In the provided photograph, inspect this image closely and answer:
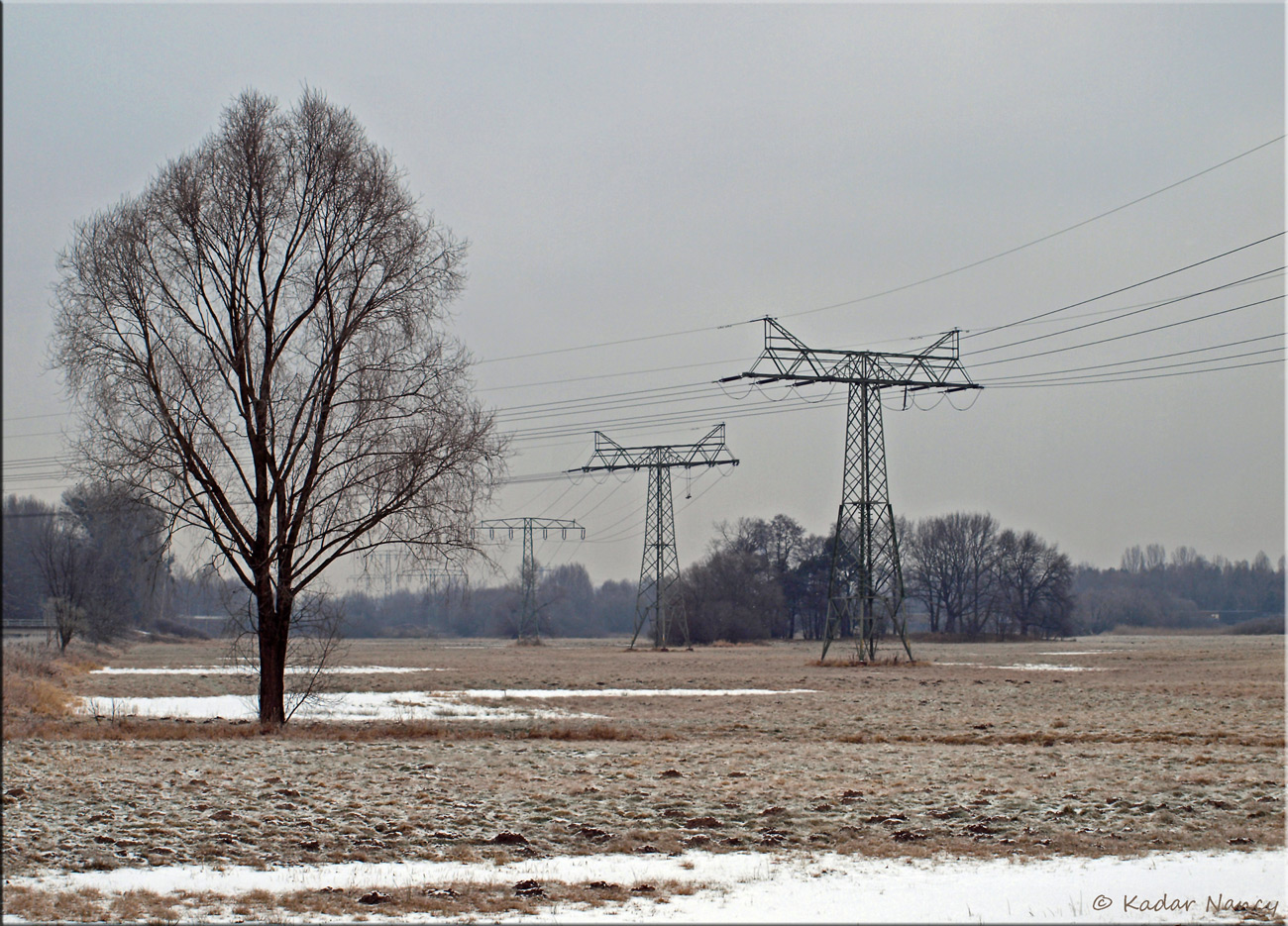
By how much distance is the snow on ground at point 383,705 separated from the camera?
29.2 meters

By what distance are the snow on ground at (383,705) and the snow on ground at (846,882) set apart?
17.9 meters

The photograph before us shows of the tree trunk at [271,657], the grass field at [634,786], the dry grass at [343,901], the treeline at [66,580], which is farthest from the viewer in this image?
the treeline at [66,580]

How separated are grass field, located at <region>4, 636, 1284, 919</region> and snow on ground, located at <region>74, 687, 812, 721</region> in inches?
50.5

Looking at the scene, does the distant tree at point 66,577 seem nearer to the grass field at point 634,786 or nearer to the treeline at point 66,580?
the treeline at point 66,580

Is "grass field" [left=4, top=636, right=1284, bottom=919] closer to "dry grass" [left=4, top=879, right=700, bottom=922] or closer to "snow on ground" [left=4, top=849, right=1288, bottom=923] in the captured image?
"dry grass" [left=4, top=879, right=700, bottom=922]

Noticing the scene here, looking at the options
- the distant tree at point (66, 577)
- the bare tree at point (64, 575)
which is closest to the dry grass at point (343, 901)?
the distant tree at point (66, 577)

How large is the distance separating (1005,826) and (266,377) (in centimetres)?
1710

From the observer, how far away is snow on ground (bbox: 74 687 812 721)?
2922 cm

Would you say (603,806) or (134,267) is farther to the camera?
(134,267)

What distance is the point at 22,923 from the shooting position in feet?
27.9

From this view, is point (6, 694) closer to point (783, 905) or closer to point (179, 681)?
point (179, 681)

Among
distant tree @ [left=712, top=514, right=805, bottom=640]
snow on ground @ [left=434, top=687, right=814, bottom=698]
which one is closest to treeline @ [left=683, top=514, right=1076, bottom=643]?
distant tree @ [left=712, top=514, right=805, bottom=640]

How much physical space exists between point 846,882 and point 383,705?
83.3 feet

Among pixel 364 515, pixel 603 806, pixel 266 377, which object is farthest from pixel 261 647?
pixel 603 806
